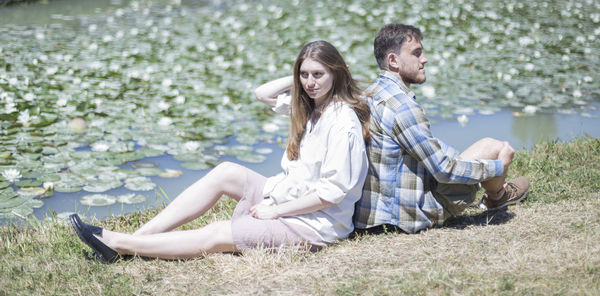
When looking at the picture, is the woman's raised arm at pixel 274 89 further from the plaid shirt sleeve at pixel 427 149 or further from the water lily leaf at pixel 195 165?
the water lily leaf at pixel 195 165

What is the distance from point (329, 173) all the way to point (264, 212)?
1.20ft

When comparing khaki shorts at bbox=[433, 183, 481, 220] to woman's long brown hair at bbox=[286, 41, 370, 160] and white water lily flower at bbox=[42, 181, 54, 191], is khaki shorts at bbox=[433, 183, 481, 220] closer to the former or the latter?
woman's long brown hair at bbox=[286, 41, 370, 160]

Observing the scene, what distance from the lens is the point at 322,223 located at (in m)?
2.62

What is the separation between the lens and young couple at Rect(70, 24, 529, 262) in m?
2.53

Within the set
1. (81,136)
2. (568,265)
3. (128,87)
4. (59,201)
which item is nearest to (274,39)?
(128,87)

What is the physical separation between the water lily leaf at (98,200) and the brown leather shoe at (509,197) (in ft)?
7.25

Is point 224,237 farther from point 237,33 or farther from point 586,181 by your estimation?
point 237,33

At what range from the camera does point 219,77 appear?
6.17 metres

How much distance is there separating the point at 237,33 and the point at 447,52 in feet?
10.1

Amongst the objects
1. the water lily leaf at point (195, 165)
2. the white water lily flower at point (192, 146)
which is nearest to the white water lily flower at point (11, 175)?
the water lily leaf at point (195, 165)

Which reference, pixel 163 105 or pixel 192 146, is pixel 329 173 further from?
pixel 163 105

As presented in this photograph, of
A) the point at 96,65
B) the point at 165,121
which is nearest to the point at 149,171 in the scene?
the point at 165,121

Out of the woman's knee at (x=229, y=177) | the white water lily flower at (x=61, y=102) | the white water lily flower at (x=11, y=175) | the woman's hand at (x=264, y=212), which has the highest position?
the woman's knee at (x=229, y=177)

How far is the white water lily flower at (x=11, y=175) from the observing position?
11.9 feet
